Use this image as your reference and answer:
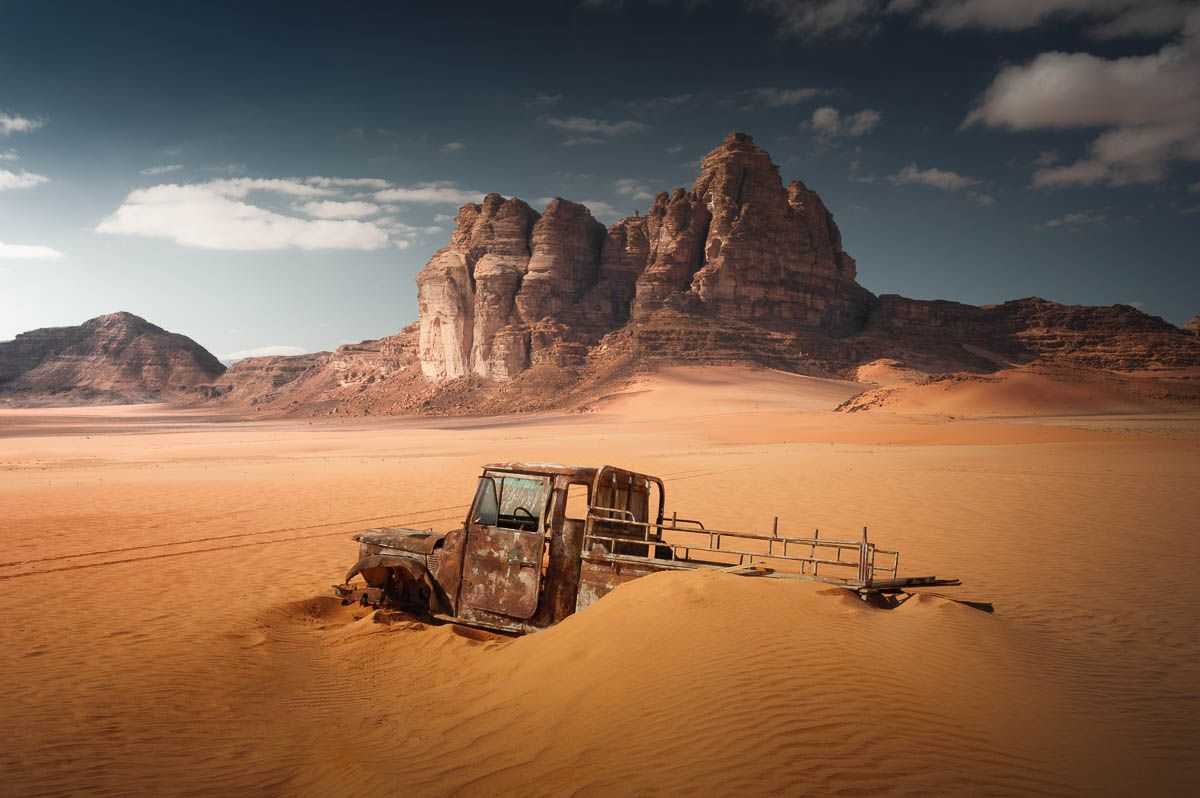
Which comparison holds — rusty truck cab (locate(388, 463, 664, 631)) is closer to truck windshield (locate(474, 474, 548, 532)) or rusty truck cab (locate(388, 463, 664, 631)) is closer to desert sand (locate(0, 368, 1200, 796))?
truck windshield (locate(474, 474, 548, 532))

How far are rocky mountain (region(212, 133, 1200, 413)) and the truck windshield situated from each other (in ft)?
270

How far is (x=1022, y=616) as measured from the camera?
930 cm

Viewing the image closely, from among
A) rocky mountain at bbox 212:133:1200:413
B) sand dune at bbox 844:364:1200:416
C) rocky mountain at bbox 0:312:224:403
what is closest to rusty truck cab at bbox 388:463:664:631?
sand dune at bbox 844:364:1200:416

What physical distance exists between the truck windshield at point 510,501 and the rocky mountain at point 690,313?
270ft

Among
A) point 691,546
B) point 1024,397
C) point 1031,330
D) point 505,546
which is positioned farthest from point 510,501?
point 1031,330

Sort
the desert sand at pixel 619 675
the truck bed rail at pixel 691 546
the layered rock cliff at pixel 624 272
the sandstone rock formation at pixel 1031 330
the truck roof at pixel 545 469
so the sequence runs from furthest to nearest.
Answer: the sandstone rock formation at pixel 1031 330 < the layered rock cliff at pixel 624 272 < the truck roof at pixel 545 469 < the truck bed rail at pixel 691 546 < the desert sand at pixel 619 675

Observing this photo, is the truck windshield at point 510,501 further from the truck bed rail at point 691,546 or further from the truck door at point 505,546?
the truck bed rail at point 691,546

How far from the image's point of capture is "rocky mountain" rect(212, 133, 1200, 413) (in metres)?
98.9

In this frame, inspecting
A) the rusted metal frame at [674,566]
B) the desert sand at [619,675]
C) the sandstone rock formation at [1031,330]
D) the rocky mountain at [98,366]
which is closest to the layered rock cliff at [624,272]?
the sandstone rock formation at [1031,330]

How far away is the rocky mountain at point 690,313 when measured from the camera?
98875 mm

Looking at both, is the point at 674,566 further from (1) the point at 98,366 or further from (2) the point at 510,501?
(1) the point at 98,366

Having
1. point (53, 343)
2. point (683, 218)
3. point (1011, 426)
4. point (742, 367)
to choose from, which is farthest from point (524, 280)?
point (53, 343)

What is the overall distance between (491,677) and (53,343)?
235180 millimetres

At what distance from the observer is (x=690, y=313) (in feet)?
333
